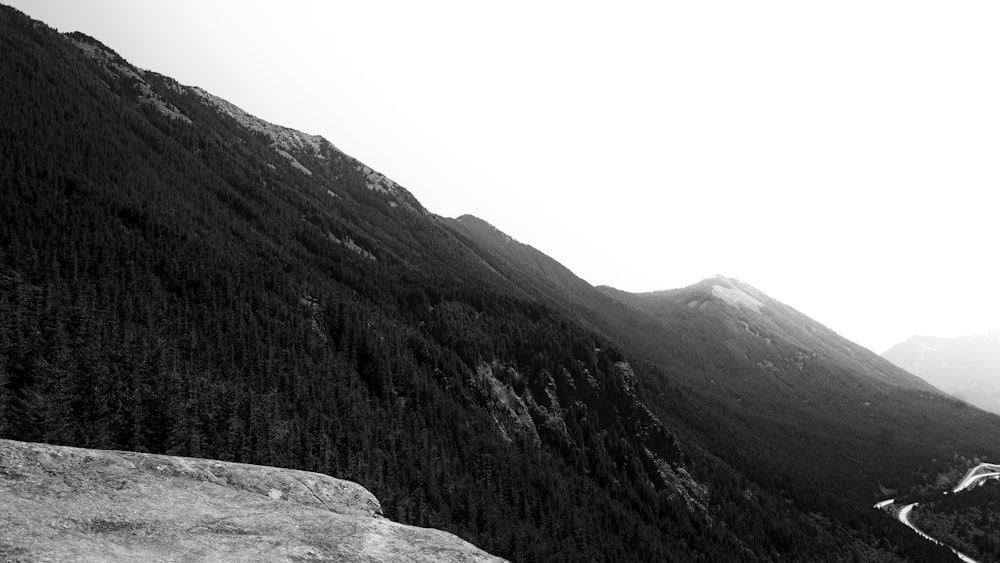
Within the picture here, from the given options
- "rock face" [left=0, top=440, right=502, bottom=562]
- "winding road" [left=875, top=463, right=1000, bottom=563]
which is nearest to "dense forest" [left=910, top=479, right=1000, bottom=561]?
"winding road" [left=875, top=463, right=1000, bottom=563]

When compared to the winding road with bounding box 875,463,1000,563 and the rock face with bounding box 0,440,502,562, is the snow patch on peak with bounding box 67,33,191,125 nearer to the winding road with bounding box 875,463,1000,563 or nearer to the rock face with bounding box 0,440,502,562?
the rock face with bounding box 0,440,502,562

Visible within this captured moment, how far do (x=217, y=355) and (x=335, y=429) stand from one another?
68.3 feet

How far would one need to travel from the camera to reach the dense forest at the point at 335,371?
204 feet

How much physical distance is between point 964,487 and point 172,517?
219m

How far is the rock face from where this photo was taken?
1220cm

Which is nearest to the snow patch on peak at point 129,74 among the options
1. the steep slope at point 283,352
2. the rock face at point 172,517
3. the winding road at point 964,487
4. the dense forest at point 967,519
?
the steep slope at point 283,352

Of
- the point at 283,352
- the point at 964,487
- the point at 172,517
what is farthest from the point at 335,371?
the point at 964,487

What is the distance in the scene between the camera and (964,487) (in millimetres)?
158625

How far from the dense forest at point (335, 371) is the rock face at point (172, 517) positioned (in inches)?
1551

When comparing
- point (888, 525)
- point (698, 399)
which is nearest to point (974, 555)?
point (888, 525)

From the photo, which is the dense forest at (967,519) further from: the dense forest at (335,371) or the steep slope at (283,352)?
the steep slope at (283,352)

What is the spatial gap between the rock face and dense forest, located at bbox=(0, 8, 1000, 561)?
39384 millimetres

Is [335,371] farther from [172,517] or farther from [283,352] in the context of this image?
[172,517]

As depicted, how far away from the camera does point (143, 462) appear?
17375mm
